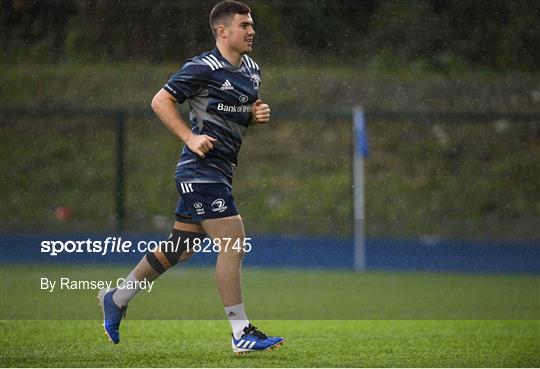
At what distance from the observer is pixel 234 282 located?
5.12 meters

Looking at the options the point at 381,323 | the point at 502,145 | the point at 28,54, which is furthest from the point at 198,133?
the point at 502,145

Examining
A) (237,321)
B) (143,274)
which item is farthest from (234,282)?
(143,274)

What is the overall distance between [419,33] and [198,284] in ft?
11.8

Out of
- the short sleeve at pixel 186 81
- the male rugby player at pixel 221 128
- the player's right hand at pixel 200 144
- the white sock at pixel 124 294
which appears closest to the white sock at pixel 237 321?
the male rugby player at pixel 221 128

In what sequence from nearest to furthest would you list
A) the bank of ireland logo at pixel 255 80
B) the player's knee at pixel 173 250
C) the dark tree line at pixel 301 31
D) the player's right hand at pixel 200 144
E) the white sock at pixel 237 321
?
the player's right hand at pixel 200 144 → the white sock at pixel 237 321 → the bank of ireland logo at pixel 255 80 → the player's knee at pixel 173 250 → the dark tree line at pixel 301 31

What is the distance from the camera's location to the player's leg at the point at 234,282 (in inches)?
200

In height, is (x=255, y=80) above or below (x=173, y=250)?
above

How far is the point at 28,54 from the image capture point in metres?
9.75

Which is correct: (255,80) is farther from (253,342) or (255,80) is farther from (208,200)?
(253,342)

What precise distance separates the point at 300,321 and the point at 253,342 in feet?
6.39

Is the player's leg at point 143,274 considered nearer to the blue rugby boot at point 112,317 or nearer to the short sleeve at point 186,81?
the blue rugby boot at point 112,317

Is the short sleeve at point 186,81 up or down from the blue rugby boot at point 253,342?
up

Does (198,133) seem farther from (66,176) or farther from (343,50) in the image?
(66,176)

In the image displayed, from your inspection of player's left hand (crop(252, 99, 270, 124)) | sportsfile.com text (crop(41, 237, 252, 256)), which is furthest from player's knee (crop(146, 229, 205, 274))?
sportsfile.com text (crop(41, 237, 252, 256))
